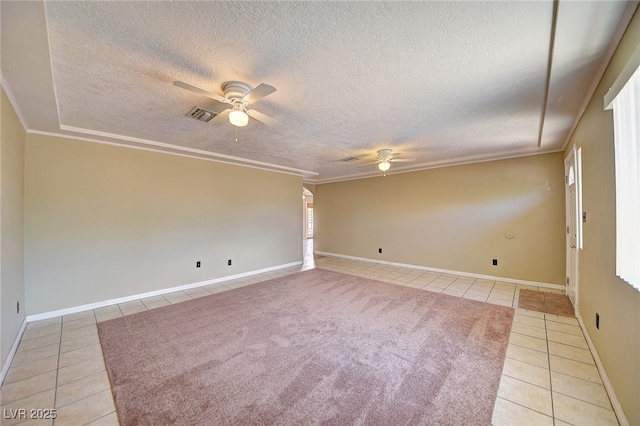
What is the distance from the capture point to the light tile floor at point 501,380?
1.61 meters

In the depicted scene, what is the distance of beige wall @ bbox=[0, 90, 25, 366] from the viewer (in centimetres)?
209

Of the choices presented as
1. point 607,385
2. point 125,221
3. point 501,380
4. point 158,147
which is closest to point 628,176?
point 607,385

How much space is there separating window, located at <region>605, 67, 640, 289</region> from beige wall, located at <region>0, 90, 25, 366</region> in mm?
4539

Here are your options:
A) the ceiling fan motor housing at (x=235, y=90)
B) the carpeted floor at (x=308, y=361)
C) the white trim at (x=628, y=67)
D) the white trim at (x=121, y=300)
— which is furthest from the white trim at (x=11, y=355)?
the white trim at (x=628, y=67)

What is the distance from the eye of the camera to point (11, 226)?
243cm

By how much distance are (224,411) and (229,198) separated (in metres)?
4.03

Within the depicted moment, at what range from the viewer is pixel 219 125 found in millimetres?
3078

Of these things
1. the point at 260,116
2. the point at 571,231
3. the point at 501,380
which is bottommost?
the point at 501,380

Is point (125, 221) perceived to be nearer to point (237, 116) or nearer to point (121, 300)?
point (121, 300)

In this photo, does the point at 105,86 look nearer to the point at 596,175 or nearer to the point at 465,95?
the point at 465,95

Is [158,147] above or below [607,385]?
above

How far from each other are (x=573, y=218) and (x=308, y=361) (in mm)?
4206

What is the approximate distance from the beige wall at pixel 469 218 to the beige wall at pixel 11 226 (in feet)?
20.7

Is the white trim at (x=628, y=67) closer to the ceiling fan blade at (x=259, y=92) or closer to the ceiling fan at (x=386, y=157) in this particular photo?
the ceiling fan blade at (x=259, y=92)
